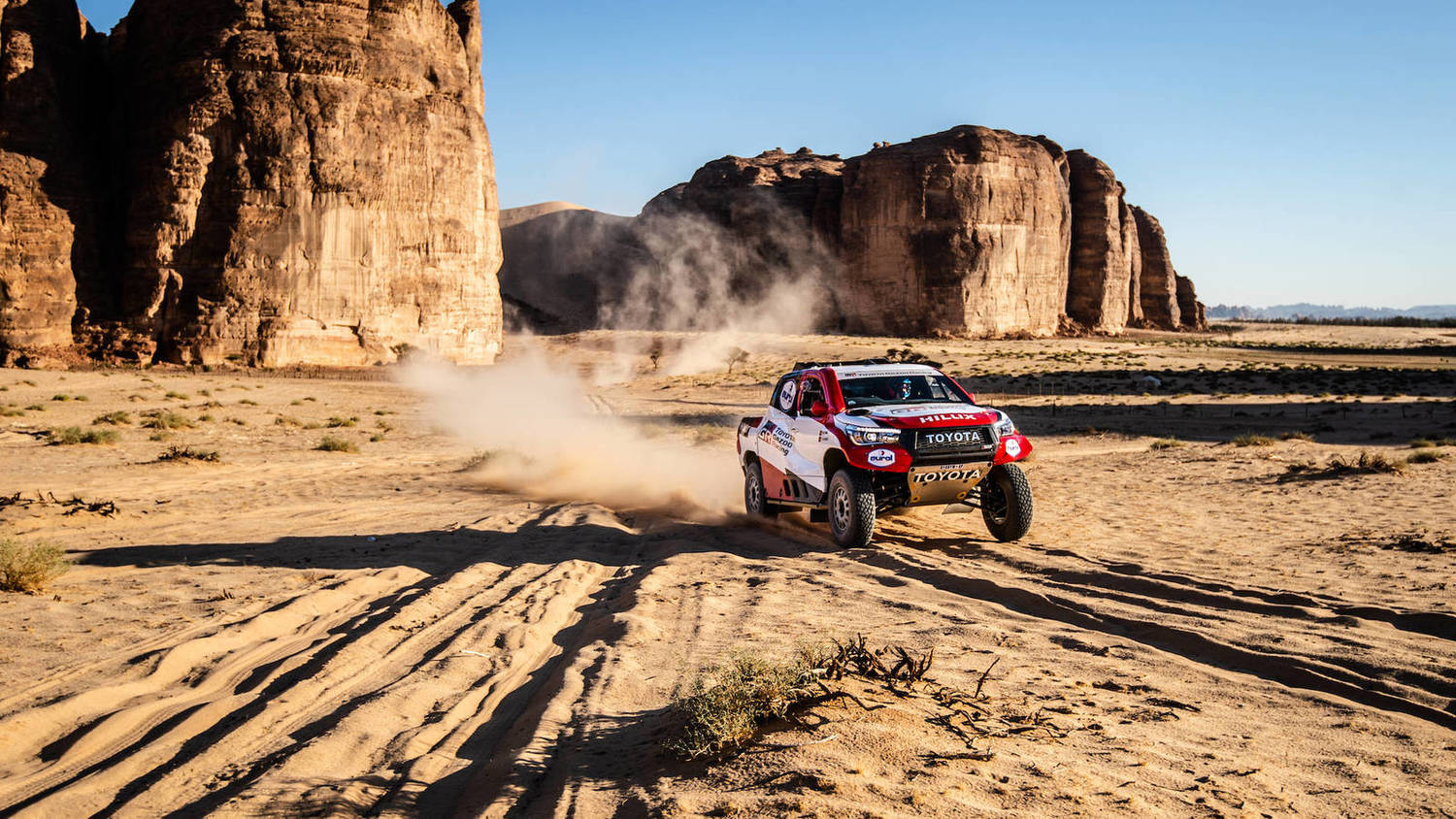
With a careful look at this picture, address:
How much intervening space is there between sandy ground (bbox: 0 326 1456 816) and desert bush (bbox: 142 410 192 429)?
7.48 meters

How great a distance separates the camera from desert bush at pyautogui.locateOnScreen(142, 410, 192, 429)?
2397cm

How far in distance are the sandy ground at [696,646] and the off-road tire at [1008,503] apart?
0.92 feet

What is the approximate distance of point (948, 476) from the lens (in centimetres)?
1042

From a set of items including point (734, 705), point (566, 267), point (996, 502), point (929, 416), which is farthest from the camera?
point (566, 267)

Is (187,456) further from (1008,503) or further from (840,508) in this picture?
(1008,503)

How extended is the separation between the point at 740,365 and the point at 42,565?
49.5m

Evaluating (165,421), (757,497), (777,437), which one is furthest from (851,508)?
(165,421)

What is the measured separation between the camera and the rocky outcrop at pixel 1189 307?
10806cm

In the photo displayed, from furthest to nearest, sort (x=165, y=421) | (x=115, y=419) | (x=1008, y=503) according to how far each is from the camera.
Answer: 1. (x=115, y=419)
2. (x=165, y=421)
3. (x=1008, y=503)

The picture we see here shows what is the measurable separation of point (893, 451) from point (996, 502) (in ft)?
5.38

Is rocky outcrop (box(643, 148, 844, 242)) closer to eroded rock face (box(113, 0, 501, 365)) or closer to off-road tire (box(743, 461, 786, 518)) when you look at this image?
eroded rock face (box(113, 0, 501, 365))

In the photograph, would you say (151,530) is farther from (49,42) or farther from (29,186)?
(49,42)

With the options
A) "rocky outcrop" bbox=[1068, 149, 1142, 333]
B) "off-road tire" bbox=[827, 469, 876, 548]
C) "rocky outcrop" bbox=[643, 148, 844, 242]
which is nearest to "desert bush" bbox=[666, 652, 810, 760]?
"off-road tire" bbox=[827, 469, 876, 548]

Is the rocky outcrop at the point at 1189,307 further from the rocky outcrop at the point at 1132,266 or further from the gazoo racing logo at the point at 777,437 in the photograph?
the gazoo racing logo at the point at 777,437
